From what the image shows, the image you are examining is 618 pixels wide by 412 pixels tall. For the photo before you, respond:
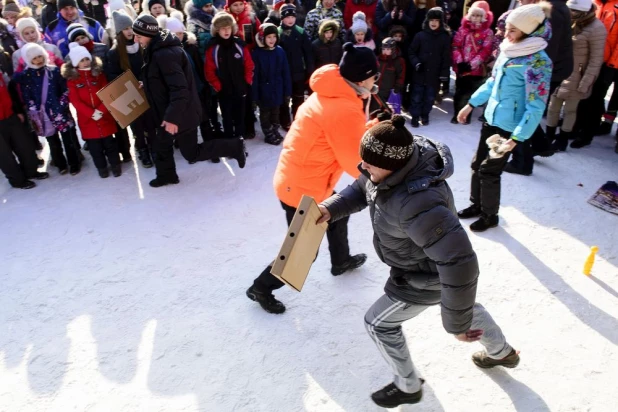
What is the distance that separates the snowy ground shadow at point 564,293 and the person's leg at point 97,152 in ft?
14.6

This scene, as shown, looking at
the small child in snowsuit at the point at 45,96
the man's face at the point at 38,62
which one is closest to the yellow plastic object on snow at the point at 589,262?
the small child in snowsuit at the point at 45,96

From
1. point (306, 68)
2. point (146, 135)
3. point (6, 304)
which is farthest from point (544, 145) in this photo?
point (6, 304)

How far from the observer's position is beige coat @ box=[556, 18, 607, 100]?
221 inches

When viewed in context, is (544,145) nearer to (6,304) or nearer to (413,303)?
(413,303)

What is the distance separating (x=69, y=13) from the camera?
6.34 m

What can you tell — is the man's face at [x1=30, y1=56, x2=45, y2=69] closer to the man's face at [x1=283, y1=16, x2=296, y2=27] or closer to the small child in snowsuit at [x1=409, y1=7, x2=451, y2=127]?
the man's face at [x1=283, y1=16, x2=296, y2=27]

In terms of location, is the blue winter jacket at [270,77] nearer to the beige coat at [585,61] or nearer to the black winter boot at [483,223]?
the black winter boot at [483,223]

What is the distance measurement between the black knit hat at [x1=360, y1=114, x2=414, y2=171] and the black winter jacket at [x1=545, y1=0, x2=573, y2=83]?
12.2 feet

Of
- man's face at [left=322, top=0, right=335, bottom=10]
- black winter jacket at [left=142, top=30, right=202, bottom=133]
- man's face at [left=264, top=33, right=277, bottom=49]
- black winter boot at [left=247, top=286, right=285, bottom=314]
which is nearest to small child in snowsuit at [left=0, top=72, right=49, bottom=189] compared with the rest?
black winter jacket at [left=142, top=30, right=202, bottom=133]

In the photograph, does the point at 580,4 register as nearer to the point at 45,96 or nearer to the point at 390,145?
the point at 390,145

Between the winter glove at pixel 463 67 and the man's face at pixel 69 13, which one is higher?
the man's face at pixel 69 13

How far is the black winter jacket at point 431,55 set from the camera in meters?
6.79

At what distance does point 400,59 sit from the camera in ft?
22.6

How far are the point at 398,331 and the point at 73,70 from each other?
14.7ft
